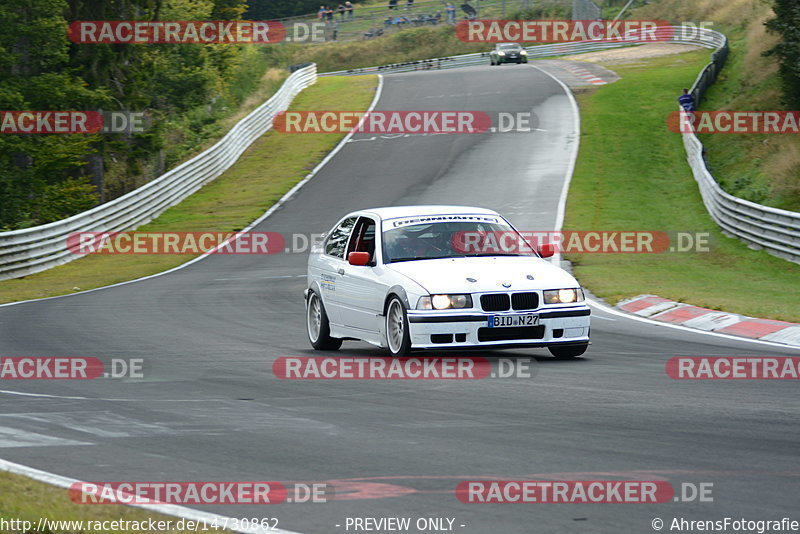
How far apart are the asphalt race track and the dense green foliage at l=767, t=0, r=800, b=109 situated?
2244cm

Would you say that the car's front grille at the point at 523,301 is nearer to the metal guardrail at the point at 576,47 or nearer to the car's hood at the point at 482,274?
the car's hood at the point at 482,274

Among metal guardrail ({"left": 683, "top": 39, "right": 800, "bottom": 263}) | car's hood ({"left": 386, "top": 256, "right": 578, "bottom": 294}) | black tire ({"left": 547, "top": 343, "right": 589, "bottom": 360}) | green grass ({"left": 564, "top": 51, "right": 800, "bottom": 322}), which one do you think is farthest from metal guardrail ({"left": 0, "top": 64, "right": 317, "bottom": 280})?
black tire ({"left": 547, "top": 343, "right": 589, "bottom": 360})

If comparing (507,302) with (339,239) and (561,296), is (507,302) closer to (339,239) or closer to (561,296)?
(561,296)

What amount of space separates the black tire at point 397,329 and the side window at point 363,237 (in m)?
1.22

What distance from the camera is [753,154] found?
36.7m

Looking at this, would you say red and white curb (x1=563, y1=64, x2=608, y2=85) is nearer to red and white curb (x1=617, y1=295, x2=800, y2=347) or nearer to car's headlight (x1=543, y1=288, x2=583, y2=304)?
red and white curb (x1=617, y1=295, x2=800, y2=347)

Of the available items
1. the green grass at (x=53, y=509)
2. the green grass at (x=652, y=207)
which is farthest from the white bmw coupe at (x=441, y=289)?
the green grass at (x=53, y=509)

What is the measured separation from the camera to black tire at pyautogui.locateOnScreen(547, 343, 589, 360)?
37.7 feet

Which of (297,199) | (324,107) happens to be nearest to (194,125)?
(324,107)

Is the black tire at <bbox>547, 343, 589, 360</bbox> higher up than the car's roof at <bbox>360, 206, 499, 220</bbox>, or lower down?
lower down

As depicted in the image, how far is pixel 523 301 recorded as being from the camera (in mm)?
11109

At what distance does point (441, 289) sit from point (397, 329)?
2.28 ft

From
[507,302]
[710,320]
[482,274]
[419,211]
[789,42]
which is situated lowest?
[710,320]

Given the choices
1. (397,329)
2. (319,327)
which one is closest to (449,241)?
(397,329)
